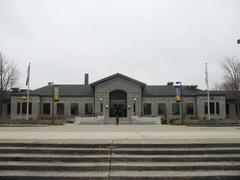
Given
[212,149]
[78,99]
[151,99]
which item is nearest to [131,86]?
[151,99]

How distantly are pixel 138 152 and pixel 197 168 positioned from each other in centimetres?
180

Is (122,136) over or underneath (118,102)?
underneath

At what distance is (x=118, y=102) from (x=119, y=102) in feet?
0.71

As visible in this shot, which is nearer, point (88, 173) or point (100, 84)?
point (88, 173)

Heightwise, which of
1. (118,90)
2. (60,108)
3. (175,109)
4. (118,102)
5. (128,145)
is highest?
(118,90)

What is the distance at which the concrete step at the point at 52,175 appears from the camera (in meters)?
6.14

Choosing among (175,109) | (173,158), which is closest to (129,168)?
A: (173,158)

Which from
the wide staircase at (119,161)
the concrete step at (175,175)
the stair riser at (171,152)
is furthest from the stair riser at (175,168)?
the stair riser at (171,152)

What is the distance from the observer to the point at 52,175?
628 centimetres

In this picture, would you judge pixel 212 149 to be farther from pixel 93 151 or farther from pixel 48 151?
pixel 48 151

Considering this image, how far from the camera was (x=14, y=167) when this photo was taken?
6797 mm

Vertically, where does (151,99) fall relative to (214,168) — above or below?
above

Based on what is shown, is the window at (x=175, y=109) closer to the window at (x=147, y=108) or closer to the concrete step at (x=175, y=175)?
the window at (x=147, y=108)

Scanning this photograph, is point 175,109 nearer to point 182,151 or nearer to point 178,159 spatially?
point 182,151
